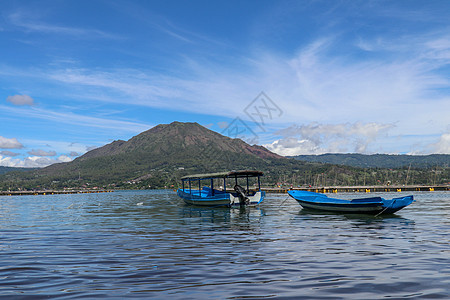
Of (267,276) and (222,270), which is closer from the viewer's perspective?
(267,276)

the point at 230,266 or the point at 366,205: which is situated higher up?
the point at 366,205

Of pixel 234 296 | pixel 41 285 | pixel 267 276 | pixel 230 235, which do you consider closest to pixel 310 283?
pixel 267 276

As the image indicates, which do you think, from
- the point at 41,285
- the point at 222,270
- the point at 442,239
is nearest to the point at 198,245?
the point at 222,270

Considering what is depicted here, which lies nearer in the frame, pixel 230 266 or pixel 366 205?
pixel 230 266

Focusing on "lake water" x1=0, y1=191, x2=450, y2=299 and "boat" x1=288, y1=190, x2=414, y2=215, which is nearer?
"lake water" x1=0, y1=191, x2=450, y2=299

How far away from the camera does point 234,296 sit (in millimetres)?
10062

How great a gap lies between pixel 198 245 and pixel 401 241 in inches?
459

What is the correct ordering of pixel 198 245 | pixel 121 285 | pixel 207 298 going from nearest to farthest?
pixel 207 298
pixel 121 285
pixel 198 245

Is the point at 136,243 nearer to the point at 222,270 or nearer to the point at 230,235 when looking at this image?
the point at 230,235

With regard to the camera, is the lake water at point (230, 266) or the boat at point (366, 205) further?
Result: the boat at point (366, 205)

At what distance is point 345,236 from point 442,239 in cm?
538

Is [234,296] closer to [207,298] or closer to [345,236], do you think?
[207,298]

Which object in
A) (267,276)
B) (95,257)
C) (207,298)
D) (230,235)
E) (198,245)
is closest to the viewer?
(207,298)

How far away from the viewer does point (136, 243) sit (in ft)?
67.7
